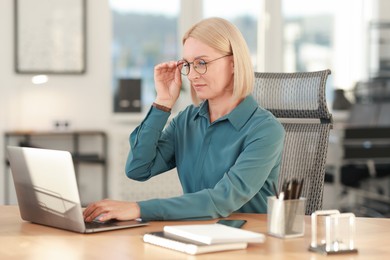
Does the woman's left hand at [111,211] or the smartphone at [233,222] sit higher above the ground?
the woman's left hand at [111,211]

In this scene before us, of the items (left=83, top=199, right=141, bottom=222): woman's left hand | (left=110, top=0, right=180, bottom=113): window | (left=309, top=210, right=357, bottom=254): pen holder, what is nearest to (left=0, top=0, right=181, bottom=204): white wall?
(left=110, top=0, right=180, bottom=113): window

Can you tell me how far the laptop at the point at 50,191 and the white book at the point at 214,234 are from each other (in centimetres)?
22

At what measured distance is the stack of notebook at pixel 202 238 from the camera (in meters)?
1.68

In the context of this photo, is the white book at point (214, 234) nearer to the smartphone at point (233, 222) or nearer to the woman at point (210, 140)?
the smartphone at point (233, 222)

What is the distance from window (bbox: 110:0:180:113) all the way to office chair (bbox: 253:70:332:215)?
388cm

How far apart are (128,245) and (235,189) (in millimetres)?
436

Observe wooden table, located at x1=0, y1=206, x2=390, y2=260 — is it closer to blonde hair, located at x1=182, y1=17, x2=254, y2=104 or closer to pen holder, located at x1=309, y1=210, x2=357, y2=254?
pen holder, located at x1=309, y1=210, x2=357, y2=254

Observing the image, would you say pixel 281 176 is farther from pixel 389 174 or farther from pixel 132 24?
pixel 132 24

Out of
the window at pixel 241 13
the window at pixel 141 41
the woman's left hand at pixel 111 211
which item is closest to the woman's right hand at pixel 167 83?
the woman's left hand at pixel 111 211

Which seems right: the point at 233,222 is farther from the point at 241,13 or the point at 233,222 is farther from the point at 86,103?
the point at 241,13

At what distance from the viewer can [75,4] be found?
629 cm

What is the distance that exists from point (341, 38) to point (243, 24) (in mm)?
953

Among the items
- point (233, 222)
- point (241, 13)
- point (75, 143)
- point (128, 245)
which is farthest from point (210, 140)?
point (241, 13)

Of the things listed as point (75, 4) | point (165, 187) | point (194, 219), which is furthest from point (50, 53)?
point (194, 219)
